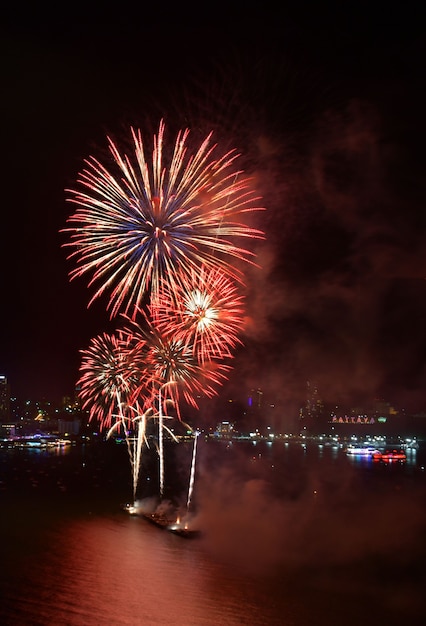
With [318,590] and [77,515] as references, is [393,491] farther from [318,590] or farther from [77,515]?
[318,590]

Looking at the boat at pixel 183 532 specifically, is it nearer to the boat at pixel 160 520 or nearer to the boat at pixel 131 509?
the boat at pixel 160 520

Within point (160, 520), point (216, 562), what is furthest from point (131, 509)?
point (216, 562)

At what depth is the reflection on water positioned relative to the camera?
12219 millimetres

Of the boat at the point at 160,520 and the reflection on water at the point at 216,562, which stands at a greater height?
the boat at the point at 160,520

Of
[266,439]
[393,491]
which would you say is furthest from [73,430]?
[393,491]

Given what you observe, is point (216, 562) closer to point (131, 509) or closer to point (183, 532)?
point (183, 532)

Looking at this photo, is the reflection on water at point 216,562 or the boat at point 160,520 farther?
the boat at point 160,520

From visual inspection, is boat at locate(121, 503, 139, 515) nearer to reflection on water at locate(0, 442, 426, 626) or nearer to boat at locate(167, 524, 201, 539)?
reflection on water at locate(0, 442, 426, 626)

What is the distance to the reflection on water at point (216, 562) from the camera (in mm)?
12219

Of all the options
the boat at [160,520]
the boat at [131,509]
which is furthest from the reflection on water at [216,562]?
the boat at [131,509]

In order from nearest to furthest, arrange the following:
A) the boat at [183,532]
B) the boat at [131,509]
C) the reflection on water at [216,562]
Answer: the reflection on water at [216,562], the boat at [183,532], the boat at [131,509]

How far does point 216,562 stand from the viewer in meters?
16.4

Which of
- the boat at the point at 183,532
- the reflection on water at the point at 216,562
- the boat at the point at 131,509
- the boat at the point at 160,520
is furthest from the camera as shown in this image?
the boat at the point at 131,509

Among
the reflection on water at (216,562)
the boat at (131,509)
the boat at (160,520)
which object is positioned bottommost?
the reflection on water at (216,562)
